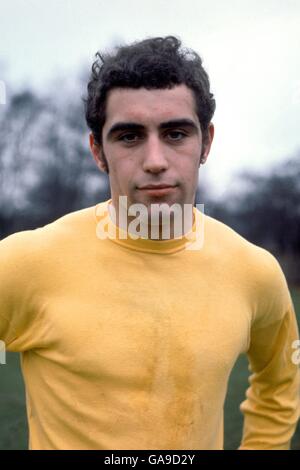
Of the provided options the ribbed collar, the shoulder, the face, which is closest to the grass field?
the ribbed collar

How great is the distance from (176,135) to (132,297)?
0.46 meters

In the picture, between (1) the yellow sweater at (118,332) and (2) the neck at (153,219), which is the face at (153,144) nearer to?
(2) the neck at (153,219)

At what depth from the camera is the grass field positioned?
413 cm

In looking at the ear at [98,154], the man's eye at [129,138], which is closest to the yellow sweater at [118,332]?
the ear at [98,154]

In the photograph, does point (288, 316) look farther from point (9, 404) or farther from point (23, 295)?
point (9, 404)

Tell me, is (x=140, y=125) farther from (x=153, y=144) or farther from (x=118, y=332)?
(x=118, y=332)

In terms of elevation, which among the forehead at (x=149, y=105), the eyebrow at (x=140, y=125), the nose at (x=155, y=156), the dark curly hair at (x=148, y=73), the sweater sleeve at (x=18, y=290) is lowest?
the sweater sleeve at (x=18, y=290)

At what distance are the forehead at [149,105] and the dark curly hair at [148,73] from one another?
2 centimetres

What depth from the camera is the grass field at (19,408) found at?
4.13 metres

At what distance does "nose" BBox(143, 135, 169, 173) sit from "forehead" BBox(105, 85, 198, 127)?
0.17 feet

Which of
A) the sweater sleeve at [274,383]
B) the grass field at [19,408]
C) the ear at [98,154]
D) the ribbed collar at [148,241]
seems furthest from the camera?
the grass field at [19,408]

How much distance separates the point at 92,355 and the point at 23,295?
24 cm

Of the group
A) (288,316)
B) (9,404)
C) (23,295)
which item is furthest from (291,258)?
(23,295)

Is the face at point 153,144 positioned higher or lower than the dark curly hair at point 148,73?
lower
